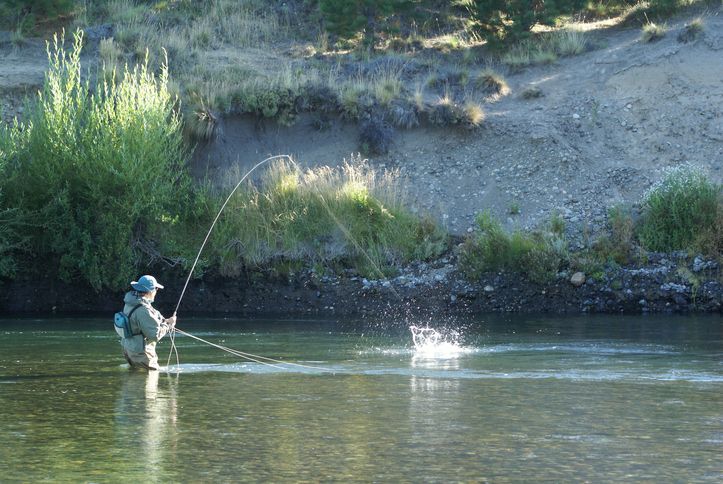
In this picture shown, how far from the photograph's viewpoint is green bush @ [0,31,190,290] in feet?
87.9

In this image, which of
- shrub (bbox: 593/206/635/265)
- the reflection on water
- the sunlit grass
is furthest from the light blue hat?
shrub (bbox: 593/206/635/265)

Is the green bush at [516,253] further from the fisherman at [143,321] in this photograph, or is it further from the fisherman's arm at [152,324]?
the fisherman's arm at [152,324]

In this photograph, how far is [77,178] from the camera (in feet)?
88.7

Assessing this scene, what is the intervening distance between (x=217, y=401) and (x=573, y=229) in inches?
632

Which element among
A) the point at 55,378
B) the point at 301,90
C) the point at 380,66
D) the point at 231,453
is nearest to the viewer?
the point at 231,453

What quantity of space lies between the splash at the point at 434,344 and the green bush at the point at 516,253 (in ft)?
13.3

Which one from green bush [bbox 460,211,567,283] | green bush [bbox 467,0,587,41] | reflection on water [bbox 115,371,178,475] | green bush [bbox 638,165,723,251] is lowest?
reflection on water [bbox 115,371,178,475]

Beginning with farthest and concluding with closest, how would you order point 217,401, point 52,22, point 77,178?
point 52,22
point 77,178
point 217,401

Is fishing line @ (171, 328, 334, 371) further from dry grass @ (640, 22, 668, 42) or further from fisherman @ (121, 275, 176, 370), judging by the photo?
dry grass @ (640, 22, 668, 42)

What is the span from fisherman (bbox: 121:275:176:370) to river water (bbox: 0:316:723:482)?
426 millimetres

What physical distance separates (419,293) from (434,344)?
6.28 m

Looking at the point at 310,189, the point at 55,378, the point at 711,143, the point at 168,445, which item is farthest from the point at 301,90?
the point at 168,445

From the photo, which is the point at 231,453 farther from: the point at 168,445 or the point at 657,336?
the point at 657,336

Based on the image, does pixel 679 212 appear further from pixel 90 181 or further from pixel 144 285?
pixel 144 285
